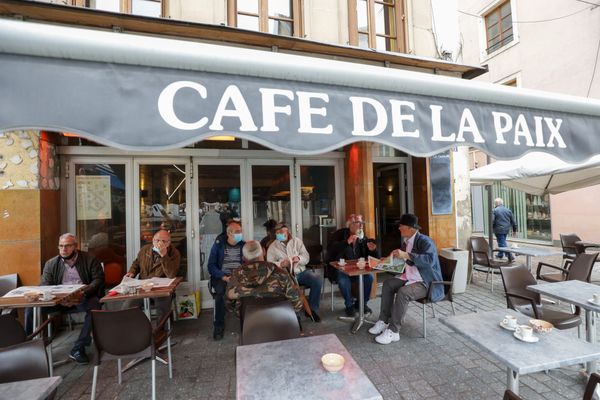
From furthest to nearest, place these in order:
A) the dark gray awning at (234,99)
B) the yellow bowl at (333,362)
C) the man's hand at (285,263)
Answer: the man's hand at (285,263) → the yellow bowl at (333,362) → the dark gray awning at (234,99)

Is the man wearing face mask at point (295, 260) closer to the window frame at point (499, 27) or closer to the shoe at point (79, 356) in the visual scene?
the shoe at point (79, 356)

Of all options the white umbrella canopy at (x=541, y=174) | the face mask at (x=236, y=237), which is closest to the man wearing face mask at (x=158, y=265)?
the face mask at (x=236, y=237)

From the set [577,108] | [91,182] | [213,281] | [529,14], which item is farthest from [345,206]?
[529,14]

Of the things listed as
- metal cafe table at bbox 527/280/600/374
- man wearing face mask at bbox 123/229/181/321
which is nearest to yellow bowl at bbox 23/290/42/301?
man wearing face mask at bbox 123/229/181/321

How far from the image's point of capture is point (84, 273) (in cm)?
407

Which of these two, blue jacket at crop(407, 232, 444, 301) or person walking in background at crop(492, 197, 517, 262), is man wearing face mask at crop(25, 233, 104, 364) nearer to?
blue jacket at crop(407, 232, 444, 301)

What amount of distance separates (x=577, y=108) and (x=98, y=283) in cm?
564

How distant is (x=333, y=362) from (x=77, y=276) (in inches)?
156

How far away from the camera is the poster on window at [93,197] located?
16.7 feet

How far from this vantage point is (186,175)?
17.9 ft

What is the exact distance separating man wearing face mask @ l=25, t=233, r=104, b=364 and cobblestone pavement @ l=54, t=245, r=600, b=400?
58 centimetres

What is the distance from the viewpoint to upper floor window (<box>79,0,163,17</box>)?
190 inches

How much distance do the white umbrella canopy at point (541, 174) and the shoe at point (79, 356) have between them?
696 centimetres

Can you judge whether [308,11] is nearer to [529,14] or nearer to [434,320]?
[434,320]
